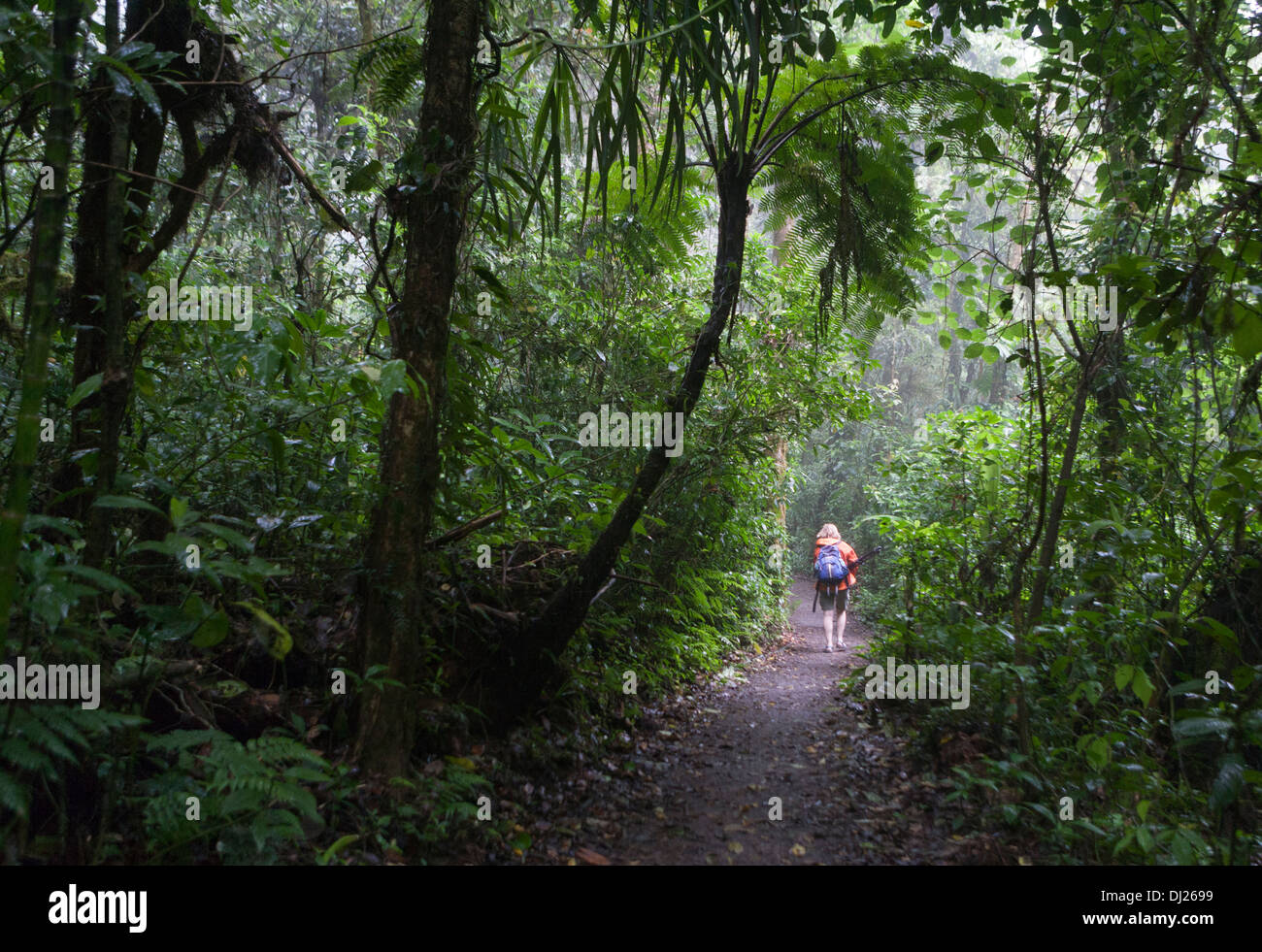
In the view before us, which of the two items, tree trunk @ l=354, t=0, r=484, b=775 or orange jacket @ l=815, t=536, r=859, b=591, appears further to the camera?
orange jacket @ l=815, t=536, r=859, b=591

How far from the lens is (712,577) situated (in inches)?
300

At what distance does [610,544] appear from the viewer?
4.07 metres

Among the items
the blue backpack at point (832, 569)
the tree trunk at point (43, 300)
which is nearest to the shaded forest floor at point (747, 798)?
the tree trunk at point (43, 300)

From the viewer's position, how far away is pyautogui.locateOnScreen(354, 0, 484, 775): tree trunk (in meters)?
2.99

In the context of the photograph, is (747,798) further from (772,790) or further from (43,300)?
(43,300)

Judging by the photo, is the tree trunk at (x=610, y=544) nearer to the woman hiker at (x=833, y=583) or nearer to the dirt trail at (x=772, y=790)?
the dirt trail at (x=772, y=790)

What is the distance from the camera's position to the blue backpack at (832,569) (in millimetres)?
9156

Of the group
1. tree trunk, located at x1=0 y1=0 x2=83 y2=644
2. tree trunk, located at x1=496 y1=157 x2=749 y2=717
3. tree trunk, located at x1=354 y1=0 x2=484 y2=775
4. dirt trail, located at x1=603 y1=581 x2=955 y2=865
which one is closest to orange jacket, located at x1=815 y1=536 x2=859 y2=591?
dirt trail, located at x1=603 y1=581 x2=955 y2=865

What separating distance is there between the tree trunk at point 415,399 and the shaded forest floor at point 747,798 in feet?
3.05

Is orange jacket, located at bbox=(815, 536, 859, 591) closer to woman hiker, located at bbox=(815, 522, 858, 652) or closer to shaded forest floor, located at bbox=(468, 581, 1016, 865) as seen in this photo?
woman hiker, located at bbox=(815, 522, 858, 652)
